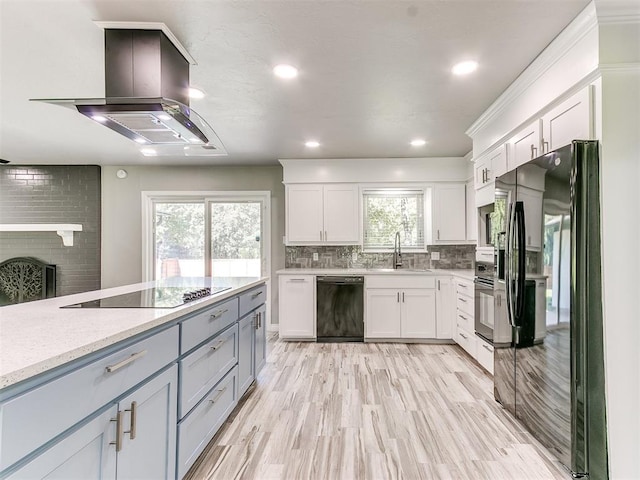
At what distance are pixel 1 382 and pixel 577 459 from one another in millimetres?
2329

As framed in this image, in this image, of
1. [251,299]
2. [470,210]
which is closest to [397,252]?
[470,210]

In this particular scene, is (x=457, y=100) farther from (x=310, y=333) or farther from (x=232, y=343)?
(x=310, y=333)

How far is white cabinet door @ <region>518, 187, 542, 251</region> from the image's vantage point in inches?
79.0

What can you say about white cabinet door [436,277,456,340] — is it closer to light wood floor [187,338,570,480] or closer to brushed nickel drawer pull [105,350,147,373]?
light wood floor [187,338,570,480]

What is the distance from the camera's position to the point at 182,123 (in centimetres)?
191

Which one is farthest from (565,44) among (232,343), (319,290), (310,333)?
(310,333)

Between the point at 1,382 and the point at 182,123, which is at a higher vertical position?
the point at 182,123

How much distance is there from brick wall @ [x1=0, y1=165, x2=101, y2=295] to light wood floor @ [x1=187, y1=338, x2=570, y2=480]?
3.86 m

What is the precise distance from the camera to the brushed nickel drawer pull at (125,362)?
3.76 feet

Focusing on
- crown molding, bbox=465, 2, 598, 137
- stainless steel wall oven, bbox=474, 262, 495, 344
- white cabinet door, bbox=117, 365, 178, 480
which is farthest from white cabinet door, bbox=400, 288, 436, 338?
white cabinet door, bbox=117, 365, 178, 480

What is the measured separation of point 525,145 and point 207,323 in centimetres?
248

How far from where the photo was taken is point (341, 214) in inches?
186

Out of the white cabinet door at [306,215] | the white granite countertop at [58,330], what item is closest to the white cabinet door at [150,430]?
the white granite countertop at [58,330]

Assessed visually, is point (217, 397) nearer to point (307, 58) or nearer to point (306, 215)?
point (307, 58)
